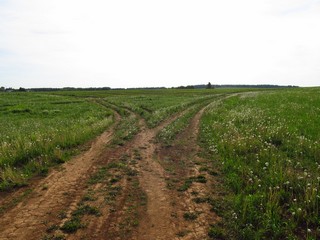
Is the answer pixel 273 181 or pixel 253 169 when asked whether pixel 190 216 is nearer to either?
pixel 273 181

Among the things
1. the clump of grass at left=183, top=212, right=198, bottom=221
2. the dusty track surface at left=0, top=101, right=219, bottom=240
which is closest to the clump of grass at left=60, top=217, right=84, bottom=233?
the dusty track surface at left=0, top=101, right=219, bottom=240

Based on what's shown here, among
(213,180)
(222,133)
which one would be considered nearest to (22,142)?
(213,180)

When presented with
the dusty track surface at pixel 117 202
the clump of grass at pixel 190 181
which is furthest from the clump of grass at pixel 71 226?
the clump of grass at pixel 190 181

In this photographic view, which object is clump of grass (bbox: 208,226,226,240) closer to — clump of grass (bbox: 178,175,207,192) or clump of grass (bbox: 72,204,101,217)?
clump of grass (bbox: 178,175,207,192)

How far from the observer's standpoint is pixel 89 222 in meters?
7.10

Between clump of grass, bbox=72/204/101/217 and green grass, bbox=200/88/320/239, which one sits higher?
green grass, bbox=200/88/320/239

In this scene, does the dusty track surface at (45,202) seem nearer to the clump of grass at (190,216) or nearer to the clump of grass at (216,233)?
the clump of grass at (190,216)

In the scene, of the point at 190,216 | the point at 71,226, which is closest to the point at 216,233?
the point at 190,216

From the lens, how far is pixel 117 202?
8.28 m

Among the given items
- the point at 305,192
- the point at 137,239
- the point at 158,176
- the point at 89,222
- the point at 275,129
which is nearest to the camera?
the point at 137,239

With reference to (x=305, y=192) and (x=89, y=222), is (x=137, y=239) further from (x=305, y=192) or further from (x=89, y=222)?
(x=305, y=192)

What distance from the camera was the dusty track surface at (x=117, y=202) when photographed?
22.2 ft

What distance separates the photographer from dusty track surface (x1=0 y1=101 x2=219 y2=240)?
6754 millimetres

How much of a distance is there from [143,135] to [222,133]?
5658 millimetres
